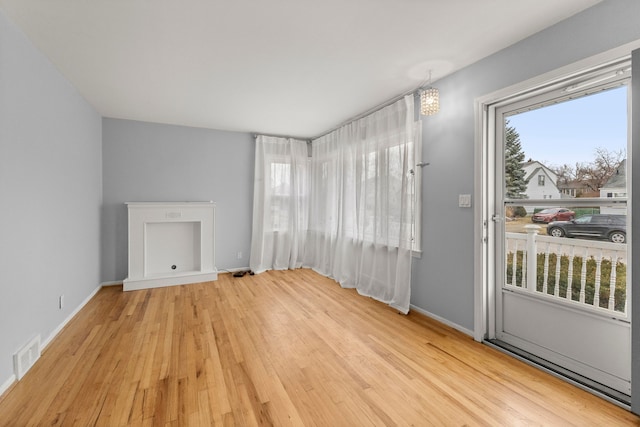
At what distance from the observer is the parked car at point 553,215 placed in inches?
81.4

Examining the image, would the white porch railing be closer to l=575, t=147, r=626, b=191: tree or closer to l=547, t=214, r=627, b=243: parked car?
l=547, t=214, r=627, b=243: parked car

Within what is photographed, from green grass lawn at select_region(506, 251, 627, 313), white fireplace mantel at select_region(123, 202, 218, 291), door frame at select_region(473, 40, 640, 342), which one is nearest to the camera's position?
green grass lawn at select_region(506, 251, 627, 313)

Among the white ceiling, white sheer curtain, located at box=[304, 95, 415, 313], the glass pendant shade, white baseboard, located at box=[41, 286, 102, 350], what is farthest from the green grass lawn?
white baseboard, located at box=[41, 286, 102, 350]

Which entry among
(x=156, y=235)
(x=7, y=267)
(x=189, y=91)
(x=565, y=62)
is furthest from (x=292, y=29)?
(x=156, y=235)

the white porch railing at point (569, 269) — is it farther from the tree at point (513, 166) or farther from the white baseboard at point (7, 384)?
the white baseboard at point (7, 384)

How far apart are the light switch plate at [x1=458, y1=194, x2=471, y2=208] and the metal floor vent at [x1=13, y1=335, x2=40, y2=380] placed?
366 centimetres

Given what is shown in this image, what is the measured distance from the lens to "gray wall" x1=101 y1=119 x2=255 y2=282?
13.8 ft

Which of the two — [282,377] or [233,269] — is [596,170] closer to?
[282,377]

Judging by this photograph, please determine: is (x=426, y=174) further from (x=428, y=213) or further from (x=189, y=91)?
(x=189, y=91)

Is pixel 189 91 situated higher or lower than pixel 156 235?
higher

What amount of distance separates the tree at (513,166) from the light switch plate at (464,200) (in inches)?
11.7

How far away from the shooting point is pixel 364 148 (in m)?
3.87

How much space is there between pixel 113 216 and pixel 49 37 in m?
2.65

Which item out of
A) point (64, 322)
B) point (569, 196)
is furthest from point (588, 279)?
point (64, 322)
